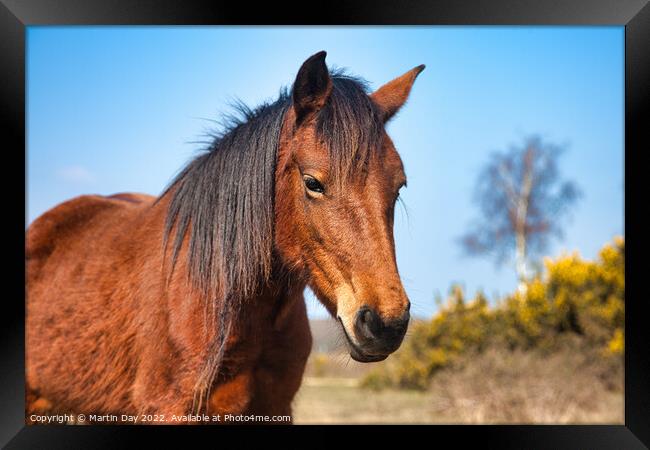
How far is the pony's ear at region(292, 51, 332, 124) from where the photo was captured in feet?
7.61

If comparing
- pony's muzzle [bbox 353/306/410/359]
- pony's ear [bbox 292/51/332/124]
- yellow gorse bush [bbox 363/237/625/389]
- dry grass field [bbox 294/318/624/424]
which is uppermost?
pony's ear [bbox 292/51/332/124]

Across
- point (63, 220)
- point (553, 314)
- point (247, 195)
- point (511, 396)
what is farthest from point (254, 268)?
point (553, 314)

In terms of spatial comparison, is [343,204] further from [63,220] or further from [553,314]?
[553,314]

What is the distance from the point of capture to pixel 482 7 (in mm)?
3660

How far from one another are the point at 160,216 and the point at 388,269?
1.43 m

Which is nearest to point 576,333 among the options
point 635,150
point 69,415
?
point 635,150

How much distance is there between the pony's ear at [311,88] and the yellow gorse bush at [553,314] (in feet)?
20.2

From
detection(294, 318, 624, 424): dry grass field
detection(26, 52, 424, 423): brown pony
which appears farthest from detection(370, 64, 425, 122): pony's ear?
detection(294, 318, 624, 424): dry grass field

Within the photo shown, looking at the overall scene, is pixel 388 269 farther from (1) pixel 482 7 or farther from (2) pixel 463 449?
(1) pixel 482 7

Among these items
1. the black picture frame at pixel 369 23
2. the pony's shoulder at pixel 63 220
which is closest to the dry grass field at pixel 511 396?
the black picture frame at pixel 369 23

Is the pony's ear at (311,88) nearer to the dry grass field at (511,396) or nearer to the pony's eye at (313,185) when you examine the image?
the pony's eye at (313,185)

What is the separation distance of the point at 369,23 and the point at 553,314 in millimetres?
6363

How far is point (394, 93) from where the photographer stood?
269 cm

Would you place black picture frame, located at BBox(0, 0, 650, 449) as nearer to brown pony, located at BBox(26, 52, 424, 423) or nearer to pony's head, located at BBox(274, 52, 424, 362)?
brown pony, located at BBox(26, 52, 424, 423)
